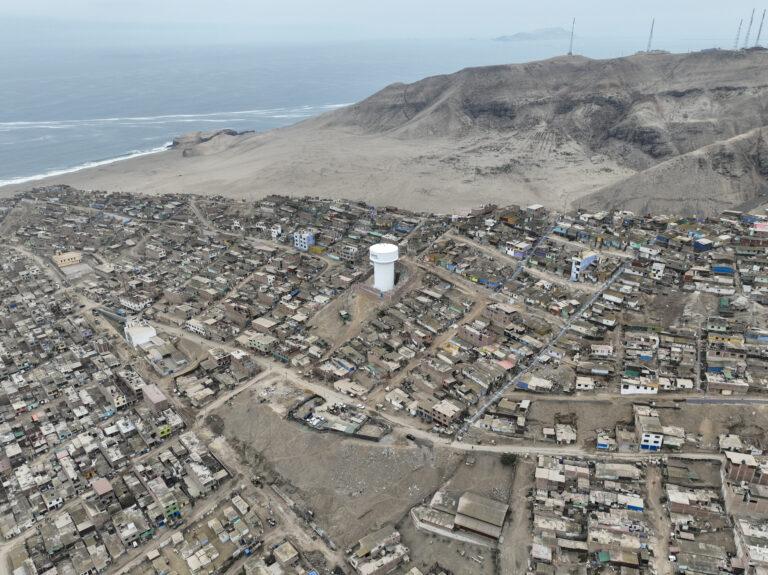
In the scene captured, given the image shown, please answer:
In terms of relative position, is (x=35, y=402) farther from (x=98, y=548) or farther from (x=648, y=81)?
(x=648, y=81)

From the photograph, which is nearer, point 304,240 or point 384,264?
point 384,264

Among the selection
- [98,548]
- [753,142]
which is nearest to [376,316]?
[98,548]

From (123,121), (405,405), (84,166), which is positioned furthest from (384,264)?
(123,121)

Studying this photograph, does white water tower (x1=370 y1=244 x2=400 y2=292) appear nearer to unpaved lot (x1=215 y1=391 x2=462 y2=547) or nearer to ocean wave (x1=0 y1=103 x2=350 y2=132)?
unpaved lot (x1=215 y1=391 x2=462 y2=547)

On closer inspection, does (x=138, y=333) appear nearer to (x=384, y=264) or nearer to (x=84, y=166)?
(x=384, y=264)

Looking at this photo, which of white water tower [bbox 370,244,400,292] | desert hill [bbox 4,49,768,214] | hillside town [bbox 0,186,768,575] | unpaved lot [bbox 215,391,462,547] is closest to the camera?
hillside town [bbox 0,186,768,575]

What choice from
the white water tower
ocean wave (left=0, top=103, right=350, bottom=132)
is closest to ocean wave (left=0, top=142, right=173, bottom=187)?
ocean wave (left=0, top=103, right=350, bottom=132)
